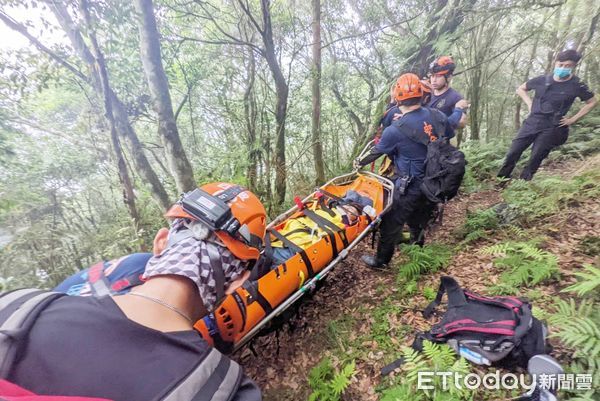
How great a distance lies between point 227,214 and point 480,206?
5564 mm

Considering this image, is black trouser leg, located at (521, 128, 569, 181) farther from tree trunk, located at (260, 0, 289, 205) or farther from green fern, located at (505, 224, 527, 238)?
tree trunk, located at (260, 0, 289, 205)

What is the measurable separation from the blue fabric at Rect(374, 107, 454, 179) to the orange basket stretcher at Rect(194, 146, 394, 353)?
1.41 feet

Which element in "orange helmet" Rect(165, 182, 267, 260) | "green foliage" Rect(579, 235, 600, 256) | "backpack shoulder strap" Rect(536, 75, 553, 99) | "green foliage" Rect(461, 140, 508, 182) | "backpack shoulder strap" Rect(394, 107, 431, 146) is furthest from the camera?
"green foliage" Rect(461, 140, 508, 182)

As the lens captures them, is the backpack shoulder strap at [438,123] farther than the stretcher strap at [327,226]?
Yes

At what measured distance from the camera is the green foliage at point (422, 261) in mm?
3814

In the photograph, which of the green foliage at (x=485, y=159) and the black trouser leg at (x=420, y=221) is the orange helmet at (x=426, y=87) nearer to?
the black trouser leg at (x=420, y=221)

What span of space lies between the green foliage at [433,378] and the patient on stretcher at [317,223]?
156 cm

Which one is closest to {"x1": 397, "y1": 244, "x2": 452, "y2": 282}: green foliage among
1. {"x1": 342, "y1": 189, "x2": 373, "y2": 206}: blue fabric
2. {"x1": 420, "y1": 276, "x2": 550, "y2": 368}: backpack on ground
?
{"x1": 342, "y1": 189, "x2": 373, "y2": 206}: blue fabric

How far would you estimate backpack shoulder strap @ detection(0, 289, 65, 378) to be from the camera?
0.84 metres

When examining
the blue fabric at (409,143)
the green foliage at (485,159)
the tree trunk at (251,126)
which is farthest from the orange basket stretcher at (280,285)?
the green foliage at (485,159)

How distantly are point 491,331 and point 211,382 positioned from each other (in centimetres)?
219

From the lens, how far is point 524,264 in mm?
3137

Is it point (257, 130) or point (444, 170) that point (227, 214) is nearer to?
point (444, 170)

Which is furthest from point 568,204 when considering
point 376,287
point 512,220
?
point 376,287
